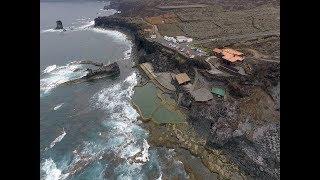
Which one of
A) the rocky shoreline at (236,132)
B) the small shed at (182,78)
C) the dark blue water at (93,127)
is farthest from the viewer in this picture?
the small shed at (182,78)

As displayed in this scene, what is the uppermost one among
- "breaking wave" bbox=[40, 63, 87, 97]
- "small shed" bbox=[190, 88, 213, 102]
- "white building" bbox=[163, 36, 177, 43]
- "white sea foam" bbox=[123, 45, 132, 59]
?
"white building" bbox=[163, 36, 177, 43]

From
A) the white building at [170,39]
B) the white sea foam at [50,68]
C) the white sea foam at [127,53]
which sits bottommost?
the white sea foam at [50,68]

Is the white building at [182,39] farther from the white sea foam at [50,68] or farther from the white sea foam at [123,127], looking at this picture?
the white sea foam at [50,68]

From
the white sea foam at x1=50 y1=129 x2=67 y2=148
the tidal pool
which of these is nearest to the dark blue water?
the white sea foam at x1=50 y1=129 x2=67 y2=148

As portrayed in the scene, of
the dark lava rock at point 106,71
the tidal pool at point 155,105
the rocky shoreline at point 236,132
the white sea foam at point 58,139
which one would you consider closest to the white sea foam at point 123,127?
the tidal pool at point 155,105

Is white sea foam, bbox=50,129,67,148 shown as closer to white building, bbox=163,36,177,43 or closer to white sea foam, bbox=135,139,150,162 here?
white sea foam, bbox=135,139,150,162

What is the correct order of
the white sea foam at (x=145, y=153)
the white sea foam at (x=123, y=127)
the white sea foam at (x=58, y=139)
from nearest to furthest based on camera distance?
the white sea foam at (x=145, y=153)
the white sea foam at (x=123, y=127)
the white sea foam at (x=58, y=139)
